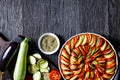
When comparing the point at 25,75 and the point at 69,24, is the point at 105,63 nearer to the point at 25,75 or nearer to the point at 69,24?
the point at 69,24

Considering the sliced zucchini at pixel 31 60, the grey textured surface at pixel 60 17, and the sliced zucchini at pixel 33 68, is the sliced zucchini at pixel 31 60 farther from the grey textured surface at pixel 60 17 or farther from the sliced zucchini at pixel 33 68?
the grey textured surface at pixel 60 17

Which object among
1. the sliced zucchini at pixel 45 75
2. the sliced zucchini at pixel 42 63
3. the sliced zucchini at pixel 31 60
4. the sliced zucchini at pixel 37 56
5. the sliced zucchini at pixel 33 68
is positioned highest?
the sliced zucchini at pixel 37 56

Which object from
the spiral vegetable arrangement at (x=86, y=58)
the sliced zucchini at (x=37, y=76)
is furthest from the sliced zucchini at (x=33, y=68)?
the spiral vegetable arrangement at (x=86, y=58)

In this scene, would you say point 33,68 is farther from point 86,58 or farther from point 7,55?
point 86,58

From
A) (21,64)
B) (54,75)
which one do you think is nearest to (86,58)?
(54,75)

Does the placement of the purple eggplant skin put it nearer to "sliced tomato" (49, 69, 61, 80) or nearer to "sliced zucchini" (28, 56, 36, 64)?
"sliced zucchini" (28, 56, 36, 64)

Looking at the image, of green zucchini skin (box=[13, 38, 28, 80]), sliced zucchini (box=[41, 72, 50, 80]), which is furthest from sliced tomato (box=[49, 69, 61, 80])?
green zucchini skin (box=[13, 38, 28, 80])

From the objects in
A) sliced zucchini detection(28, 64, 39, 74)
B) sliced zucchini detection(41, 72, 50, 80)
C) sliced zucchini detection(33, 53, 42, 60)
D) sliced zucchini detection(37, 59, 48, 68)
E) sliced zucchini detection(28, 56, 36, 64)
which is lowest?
sliced zucchini detection(41, 72, 50, 80)

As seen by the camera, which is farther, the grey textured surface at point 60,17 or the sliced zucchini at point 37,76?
the grey textured surface at point 60,17
